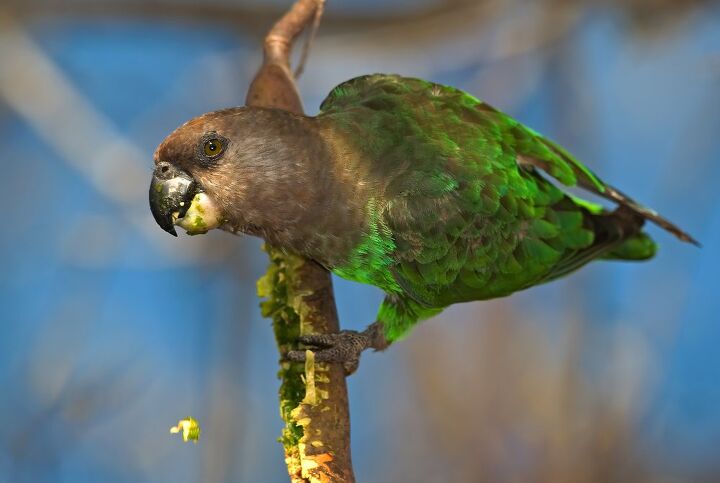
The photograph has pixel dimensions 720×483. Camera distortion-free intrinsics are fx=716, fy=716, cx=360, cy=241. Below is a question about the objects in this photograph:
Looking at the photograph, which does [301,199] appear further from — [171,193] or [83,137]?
[83,137]

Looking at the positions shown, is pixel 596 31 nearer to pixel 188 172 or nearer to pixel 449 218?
pixel 449 218

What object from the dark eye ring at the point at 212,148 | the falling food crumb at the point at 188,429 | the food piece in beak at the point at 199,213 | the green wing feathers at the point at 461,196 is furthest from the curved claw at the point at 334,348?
the dark eye ring at the point at 212,148

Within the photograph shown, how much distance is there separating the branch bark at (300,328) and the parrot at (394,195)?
96 mm

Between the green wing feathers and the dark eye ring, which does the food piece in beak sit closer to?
the dark eye ring

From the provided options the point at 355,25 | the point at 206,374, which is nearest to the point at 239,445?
the point at 206,374

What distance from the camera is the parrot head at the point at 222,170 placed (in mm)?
2199

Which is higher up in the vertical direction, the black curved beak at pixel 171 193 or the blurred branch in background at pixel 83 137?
the blurred branch in background at pixel 83 137

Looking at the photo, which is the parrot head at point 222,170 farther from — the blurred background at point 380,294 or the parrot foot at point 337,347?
the blurred background at point 380,294

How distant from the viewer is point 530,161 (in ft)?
9.15

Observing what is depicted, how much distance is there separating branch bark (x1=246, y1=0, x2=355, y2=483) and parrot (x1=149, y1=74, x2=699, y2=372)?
10cm

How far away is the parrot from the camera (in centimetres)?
224

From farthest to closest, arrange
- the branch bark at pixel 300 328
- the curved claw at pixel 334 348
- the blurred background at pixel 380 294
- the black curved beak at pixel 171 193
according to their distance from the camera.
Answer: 1. the blurred background at pixel 380 294
2. the curved claw at pixel 334 348
3. the black curved beak at pixel 171 193
4. the branch bark at pixel 300 328

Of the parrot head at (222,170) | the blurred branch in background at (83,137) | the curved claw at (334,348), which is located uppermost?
the blurred branch in background at (83,137)

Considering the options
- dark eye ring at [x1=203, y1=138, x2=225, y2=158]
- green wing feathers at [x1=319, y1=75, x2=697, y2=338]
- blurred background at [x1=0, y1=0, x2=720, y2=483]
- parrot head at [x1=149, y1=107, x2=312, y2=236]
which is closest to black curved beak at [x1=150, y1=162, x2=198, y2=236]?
parrot head at [x1=149, y1=107, x2=312, y2=236]
